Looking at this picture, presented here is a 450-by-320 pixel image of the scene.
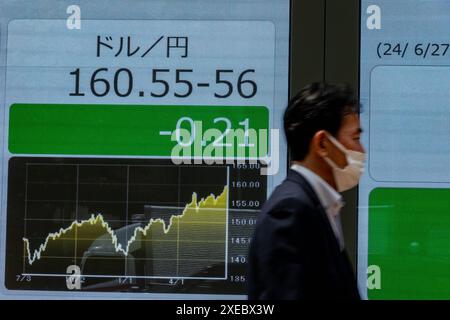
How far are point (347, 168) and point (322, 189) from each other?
0.18 m

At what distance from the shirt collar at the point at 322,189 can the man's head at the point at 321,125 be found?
0.04 metres

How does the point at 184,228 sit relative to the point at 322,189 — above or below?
below

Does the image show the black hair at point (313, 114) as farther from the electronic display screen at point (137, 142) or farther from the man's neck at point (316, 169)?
the electronic display screen at point (137, 142)

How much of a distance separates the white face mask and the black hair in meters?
0.06

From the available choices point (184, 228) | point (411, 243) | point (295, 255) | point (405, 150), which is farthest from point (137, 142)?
point (295, 255)

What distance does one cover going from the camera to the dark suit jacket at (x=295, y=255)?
1.96 meters

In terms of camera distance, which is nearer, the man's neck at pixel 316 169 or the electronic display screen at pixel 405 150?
the man's neck at pixel 316 169

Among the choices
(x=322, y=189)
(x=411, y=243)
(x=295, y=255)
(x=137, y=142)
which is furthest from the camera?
(x=137, y=142)

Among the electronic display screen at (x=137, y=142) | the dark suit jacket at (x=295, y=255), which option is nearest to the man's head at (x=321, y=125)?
the dark suit jacket at (x=295, y=255)

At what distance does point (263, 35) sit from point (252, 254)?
1.97 meters

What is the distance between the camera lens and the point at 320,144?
7.30ft

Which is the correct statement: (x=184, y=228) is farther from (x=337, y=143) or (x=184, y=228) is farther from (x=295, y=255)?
(x=295, y=255)
